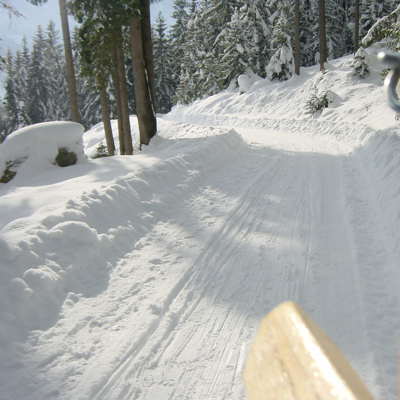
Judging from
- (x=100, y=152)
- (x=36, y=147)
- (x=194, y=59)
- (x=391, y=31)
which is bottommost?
(x=100, y=152)

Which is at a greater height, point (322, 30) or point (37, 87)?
point (37, 87)

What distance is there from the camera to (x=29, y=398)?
2.39 m

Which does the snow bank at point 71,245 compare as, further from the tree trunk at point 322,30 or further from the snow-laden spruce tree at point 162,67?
the snow-laden spruce tree at point 162,67

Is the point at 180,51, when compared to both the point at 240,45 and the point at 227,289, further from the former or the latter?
the point at 227,289

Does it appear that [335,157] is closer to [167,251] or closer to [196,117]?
Answer: [167,251]

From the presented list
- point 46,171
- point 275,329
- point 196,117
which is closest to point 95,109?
point 196,117

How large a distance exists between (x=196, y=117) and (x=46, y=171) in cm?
2245

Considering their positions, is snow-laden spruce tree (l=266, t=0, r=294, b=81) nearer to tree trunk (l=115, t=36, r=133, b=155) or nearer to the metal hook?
tree trunk (l=115, t=36, r=133, b=155)

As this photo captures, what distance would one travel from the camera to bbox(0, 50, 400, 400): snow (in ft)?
8.63

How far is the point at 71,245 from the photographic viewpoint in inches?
167

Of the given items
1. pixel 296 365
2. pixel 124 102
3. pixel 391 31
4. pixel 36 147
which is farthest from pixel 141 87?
pixel 296 365

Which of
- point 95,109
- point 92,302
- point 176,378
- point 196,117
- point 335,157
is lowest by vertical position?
point 176,378

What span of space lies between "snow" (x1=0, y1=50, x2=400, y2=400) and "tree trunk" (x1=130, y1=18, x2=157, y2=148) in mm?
6400

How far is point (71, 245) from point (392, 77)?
4126 mm
